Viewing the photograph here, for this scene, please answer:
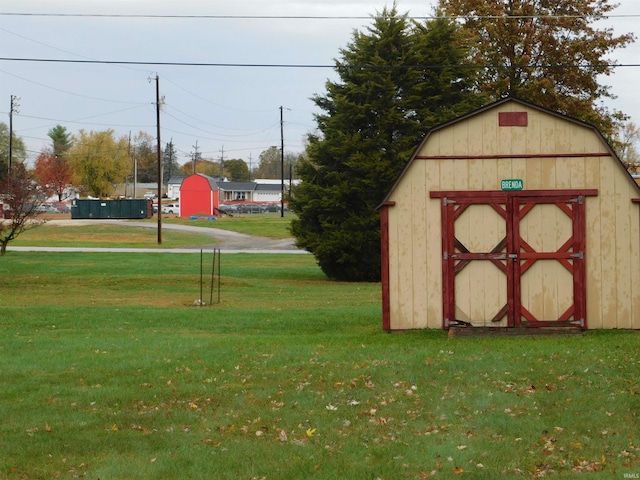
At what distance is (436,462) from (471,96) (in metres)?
28.8

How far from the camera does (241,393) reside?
10.9m

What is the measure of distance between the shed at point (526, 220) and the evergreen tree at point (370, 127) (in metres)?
17.0

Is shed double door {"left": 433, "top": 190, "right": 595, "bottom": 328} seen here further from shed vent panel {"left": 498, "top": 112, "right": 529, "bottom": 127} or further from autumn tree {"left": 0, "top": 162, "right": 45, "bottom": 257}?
autumn tree {"left": 0, "top": 162, "right": 45, "bottom": 257}

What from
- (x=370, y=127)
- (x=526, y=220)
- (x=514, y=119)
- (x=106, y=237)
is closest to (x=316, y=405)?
(x=526, y=220)

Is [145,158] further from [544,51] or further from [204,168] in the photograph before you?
[544,51]

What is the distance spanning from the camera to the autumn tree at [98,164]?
130625 mm

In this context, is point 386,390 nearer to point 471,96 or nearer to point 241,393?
point 241,393

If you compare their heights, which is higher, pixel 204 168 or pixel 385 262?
pixel 204 168

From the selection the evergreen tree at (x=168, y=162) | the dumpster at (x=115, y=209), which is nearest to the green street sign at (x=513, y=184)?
the dumpster at (x=115, y=209)

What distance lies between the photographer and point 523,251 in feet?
52.4

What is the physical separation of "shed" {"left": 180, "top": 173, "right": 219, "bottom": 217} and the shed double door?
84.1 metres

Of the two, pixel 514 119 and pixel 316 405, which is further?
pixel 514 119

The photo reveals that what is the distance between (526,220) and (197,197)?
8525 cm

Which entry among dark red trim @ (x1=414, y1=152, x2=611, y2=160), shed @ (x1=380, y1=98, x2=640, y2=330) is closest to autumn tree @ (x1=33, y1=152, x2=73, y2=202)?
dark red trim @ (x1=414, y1=152, x2=611, y2=160)
